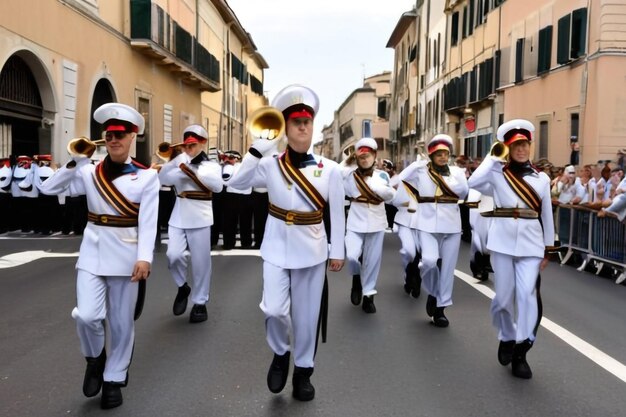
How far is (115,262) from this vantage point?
509 cm

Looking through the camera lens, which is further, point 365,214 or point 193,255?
point 365,214

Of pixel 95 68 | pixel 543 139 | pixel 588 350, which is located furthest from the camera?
pixel 543 139

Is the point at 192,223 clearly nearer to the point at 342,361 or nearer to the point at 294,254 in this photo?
A: the point at 342,361

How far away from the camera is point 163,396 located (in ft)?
17.2

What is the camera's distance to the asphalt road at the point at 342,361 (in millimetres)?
5117

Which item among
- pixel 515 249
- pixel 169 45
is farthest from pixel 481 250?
pixel 169 45

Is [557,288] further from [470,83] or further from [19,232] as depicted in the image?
[470,83]

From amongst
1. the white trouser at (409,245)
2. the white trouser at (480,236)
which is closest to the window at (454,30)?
the white trouser at (480,236)

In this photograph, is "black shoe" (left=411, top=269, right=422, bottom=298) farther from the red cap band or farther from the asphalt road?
the red cap band

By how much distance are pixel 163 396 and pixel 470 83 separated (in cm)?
3006

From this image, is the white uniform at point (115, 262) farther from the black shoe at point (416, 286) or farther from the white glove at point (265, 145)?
the black shoe at point (416, 286)

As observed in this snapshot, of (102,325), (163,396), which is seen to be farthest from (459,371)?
(102,325)

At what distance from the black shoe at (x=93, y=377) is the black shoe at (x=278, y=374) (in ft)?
3.76

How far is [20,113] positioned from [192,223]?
38.7 feet
